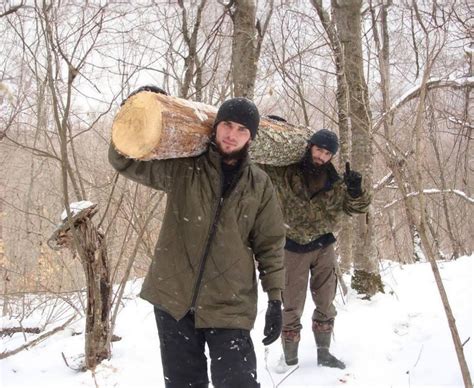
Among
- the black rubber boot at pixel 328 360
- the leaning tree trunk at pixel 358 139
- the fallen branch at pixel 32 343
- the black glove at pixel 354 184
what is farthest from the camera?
the leaning tree trunk at pixel 358 139

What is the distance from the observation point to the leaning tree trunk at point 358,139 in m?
4.52

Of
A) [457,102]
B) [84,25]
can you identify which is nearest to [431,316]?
[84,25]

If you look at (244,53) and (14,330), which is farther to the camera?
(14,330)

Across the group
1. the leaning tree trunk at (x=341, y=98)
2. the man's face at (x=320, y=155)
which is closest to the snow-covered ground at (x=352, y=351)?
the leaning tree trunk at (x=341, y=98)

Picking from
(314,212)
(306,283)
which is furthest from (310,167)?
(306,283)

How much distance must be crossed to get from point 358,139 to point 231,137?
2666 millimetres

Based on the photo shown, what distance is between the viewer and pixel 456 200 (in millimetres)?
12586

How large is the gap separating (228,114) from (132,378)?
7.32 feet

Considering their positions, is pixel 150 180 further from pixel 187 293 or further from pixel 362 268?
pixel 362 268

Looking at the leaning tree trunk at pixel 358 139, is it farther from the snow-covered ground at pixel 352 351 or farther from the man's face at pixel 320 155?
the man's face at pixel 320 155

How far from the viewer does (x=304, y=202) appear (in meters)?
3.21

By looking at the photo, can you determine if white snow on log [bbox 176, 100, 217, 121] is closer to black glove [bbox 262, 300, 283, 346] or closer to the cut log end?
the cut log end

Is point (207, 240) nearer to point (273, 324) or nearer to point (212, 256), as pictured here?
point (212, 256)

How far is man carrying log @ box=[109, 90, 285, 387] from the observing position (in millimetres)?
2092
